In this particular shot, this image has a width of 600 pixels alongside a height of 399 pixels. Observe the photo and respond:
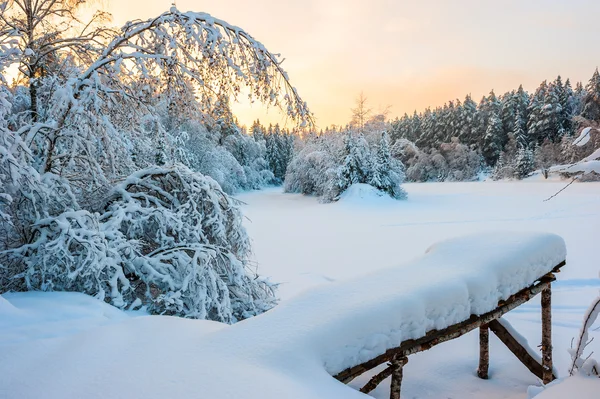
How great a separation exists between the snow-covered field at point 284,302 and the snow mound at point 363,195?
580 cm

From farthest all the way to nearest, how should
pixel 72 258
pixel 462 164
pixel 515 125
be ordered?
pixel 515 125, pixel 462 164, pixel 72 258

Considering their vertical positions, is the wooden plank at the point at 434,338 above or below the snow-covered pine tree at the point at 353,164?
below

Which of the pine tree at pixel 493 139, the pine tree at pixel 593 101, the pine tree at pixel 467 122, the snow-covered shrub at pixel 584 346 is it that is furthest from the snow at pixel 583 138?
the pine tree at pixel 467 122

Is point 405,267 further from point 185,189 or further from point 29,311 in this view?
point 29,311

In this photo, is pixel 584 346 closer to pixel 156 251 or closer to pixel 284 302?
pixel 284 302

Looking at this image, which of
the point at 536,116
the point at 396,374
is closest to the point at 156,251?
the point at 396,374

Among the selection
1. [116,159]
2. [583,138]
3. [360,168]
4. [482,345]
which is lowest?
[482,345]

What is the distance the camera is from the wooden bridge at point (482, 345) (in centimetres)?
270

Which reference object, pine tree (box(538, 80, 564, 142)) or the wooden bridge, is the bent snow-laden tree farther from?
pine tree (box(538, 80, 564, 142))

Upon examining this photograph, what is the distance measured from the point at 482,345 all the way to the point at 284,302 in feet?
11.4

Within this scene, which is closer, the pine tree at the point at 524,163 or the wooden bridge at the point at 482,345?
the wooden bridge at the point at 482,345

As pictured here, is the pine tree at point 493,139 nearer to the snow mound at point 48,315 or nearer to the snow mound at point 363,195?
the snow mound at point 363,195

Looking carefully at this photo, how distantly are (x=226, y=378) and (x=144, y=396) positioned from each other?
16.3 inches

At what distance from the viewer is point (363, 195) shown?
2181 cm
